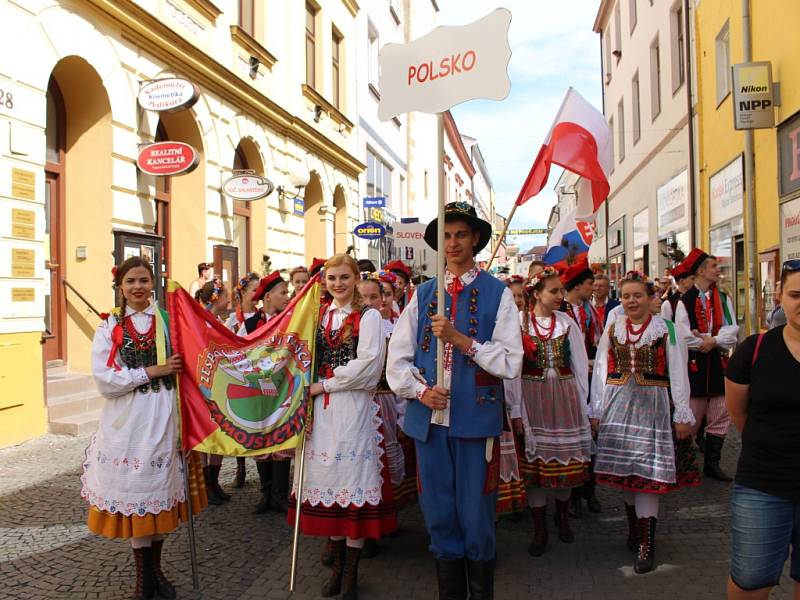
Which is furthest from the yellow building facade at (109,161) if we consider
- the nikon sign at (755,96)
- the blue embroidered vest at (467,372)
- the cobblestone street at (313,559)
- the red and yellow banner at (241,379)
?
the nikon sign at (755,96)

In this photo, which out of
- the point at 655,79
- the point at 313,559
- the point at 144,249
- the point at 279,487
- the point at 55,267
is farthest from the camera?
the point at 655,79

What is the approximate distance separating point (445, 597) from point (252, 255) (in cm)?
1098

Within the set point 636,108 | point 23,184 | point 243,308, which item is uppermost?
point 636,108

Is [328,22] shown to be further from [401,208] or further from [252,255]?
[401,208]

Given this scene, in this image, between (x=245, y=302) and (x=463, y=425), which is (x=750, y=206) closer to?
(x=245, y=302)

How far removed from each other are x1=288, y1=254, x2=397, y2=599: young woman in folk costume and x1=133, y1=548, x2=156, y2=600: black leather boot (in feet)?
2.80

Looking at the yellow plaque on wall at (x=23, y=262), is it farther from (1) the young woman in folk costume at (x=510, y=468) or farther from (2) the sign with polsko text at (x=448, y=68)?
(1) the young woman in folk costume at (x=510, y=468)

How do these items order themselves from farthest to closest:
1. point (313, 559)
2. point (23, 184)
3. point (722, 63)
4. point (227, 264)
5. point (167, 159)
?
1. point (722, 63)
2. point (227, 264)
3. point (167, 159)
4. point (23, 184)
5. point (313, 559)

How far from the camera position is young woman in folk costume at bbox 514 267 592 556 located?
15.0 feet

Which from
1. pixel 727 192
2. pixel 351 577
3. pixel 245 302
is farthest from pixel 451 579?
pixel 727 192

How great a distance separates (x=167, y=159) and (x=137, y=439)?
6.46 metres

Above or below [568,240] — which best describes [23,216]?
above

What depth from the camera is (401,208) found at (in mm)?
28922

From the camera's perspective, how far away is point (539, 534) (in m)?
4.48
